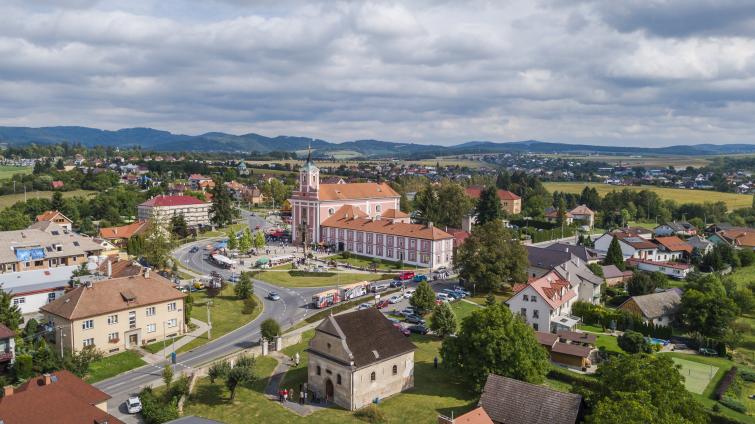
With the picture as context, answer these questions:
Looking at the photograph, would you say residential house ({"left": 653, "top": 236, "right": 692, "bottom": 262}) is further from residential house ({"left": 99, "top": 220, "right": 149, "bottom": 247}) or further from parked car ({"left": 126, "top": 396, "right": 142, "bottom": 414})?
residential house ({"left": 99, "top": 220, "right": 149, "bottom": 247})

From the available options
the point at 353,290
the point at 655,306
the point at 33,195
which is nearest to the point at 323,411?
the point at 353,290

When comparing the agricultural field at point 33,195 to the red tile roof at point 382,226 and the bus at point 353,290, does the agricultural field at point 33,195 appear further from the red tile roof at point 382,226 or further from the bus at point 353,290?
the bus at point 353,290

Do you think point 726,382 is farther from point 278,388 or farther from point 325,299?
point 325,299

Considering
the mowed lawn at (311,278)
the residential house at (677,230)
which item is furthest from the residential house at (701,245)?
the mowed lawn at (311,278)

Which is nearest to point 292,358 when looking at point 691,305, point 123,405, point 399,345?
point 399,345

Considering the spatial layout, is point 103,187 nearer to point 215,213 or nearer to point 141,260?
point 215,213

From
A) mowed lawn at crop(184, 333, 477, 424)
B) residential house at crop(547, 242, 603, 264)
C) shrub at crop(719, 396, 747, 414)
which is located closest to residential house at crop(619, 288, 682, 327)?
shrub at crop(719, 396, 747, 414)
